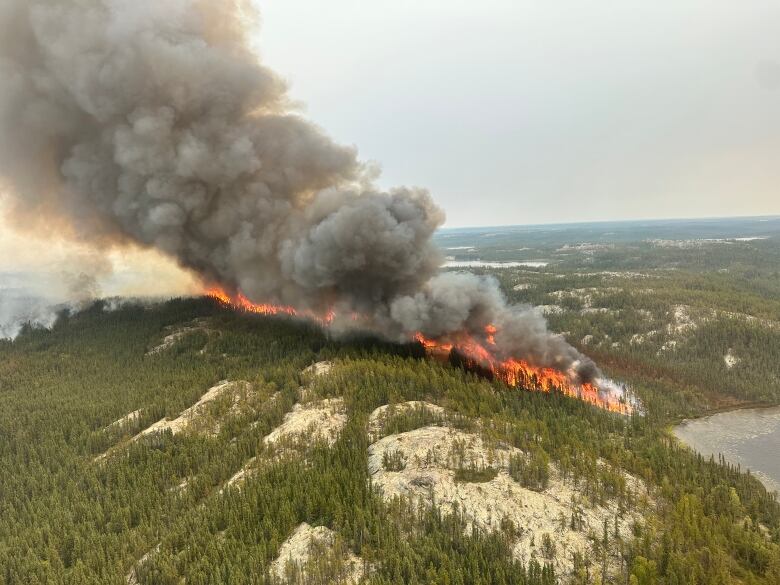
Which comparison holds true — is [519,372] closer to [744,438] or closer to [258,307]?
[744,438]

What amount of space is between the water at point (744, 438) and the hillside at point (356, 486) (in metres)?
5.63

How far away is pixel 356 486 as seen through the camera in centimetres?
4234

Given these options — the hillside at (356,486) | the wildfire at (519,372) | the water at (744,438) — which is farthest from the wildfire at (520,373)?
the water at (744,438)

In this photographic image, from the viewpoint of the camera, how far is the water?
5614 centimetres

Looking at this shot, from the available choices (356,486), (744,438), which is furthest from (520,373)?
(356,486)

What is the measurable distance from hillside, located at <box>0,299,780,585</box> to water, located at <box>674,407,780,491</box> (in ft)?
18.5

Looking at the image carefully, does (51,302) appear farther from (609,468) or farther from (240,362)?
(609,468)

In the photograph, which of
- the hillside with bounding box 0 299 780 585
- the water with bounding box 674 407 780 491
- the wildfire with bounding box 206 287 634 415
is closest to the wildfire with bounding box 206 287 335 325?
the hillside with bounding box 0 299 780 585

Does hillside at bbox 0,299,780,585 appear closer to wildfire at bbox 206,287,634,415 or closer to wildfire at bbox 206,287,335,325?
wildfire at bbox 206,287,634,415

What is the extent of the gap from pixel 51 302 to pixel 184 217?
65194 mm

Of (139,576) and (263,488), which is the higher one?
(263,488)

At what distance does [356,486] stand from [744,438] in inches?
2207

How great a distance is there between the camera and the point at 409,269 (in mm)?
67812

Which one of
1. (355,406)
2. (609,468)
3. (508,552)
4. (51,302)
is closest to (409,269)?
(355,406)
